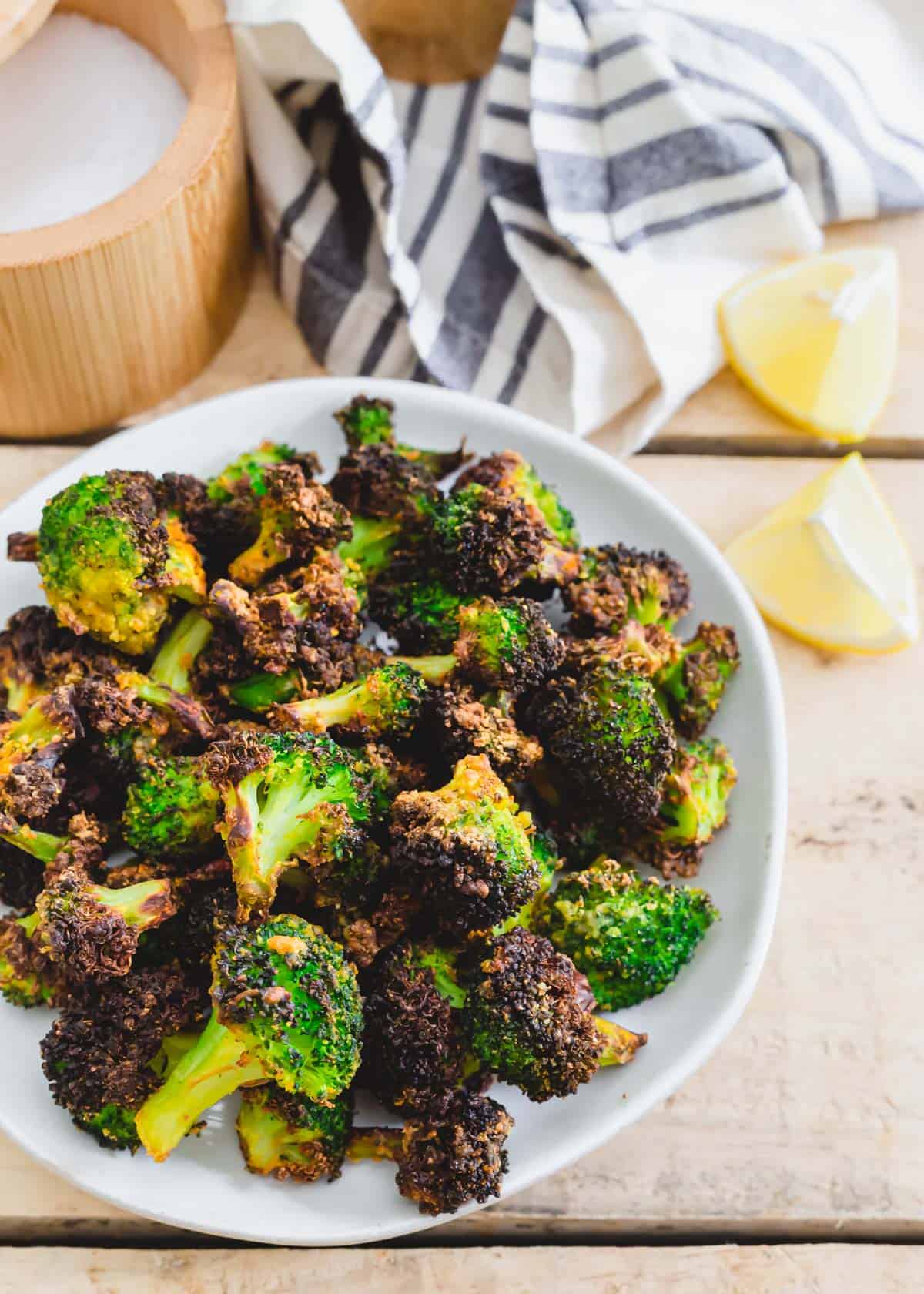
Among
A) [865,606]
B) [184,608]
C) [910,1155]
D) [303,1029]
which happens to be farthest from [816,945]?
[184,608]

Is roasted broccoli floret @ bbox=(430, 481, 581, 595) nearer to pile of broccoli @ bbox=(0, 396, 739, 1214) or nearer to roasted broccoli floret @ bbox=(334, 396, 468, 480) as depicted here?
pile of broccoli @ bbox=(0, 396, 739, 1214)

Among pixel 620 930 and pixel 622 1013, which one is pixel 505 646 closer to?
pixel 620 930

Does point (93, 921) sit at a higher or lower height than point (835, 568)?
higher

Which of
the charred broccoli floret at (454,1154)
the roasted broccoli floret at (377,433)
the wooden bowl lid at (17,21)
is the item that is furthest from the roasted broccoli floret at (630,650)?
the wooden bowl lid at (17,21)

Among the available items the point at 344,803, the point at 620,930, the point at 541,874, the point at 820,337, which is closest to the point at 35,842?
the point at 344,803

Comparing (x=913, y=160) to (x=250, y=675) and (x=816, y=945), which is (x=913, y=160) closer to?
(x=816, y=945)

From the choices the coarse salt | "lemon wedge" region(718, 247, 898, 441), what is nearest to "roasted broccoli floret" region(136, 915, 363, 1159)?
the coarse salt
